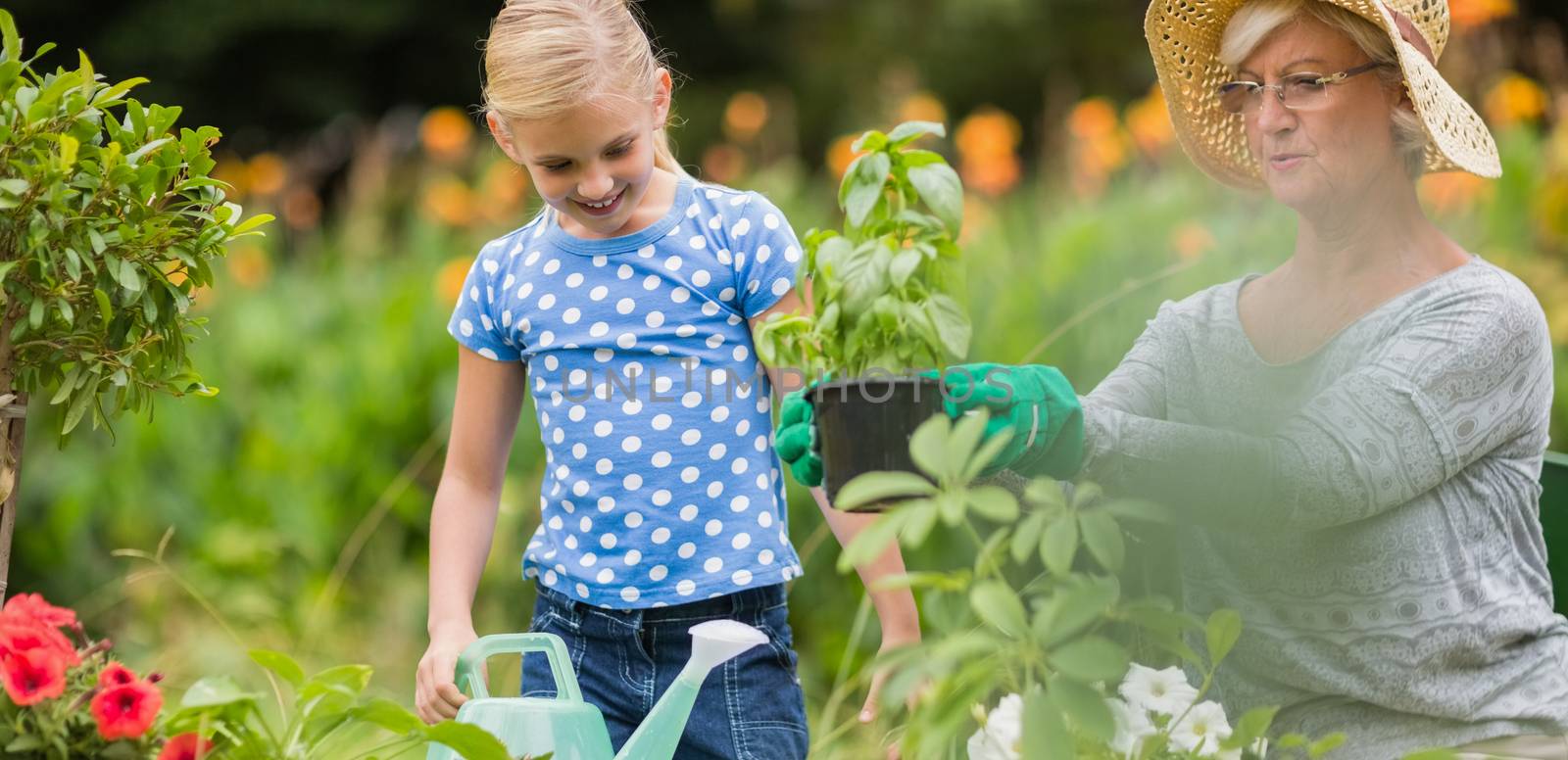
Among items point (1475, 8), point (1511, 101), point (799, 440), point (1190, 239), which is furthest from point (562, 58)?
point (1511, 101)

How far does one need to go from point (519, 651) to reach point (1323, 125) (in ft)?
3.22

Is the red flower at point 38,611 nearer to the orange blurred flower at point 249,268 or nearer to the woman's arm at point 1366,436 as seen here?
the woman's arm at point 1366,436

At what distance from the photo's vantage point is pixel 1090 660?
0.99 metres

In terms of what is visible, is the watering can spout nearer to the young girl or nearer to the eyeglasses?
the young girl

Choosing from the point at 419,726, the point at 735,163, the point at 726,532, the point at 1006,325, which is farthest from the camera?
the point at 735,163

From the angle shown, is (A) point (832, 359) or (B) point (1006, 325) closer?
(A) point (832, 359)

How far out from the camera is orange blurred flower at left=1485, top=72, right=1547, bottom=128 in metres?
4.04

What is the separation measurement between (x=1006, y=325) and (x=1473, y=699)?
6.15 ft

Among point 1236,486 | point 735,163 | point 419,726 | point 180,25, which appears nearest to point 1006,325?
point 735,163

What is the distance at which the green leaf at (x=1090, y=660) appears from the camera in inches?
38.4

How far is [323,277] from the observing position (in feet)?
15.8

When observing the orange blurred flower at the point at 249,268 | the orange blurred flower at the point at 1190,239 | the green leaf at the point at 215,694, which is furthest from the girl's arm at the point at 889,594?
the orange blurred flower at the point at 249,268

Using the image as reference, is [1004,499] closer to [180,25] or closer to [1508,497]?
[1508,497]

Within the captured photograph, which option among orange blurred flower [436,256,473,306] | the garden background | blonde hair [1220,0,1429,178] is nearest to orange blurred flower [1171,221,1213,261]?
the garden background
